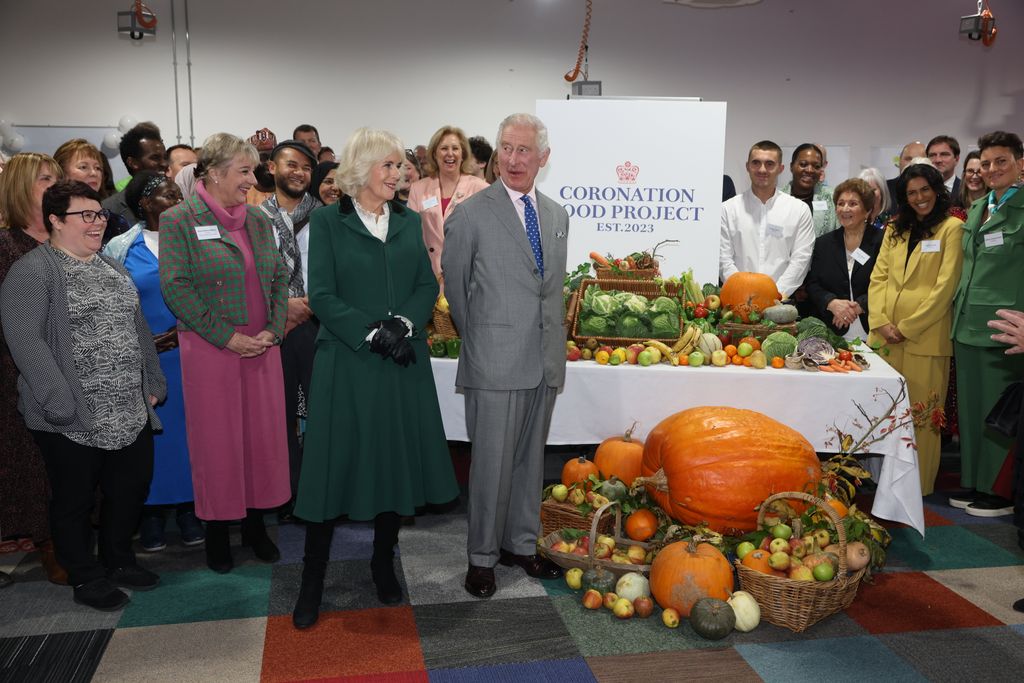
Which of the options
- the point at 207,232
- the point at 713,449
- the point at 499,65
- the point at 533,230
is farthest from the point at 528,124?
the point at 499,65

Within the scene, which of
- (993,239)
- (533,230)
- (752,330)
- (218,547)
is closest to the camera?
(533,230)

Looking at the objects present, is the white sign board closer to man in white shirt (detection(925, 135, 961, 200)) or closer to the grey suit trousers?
the grey suit trousers

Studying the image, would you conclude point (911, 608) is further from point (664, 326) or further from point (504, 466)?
point (504, 466)

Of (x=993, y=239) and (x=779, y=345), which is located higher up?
(x=993, y=239)

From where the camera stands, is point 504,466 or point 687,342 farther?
point 687,342

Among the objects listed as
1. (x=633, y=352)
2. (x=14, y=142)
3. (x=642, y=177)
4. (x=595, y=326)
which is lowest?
(x=633, y=352)

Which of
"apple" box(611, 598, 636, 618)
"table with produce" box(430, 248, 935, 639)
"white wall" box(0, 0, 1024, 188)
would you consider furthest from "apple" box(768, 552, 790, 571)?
"white wall" box(0, 0, 1024, 188)

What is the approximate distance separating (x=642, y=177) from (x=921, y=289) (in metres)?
1.51

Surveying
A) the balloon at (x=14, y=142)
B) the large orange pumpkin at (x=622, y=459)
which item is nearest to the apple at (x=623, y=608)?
the large orange pumpkin at (x=622, y=459)

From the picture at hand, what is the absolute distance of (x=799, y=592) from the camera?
9.40 feet

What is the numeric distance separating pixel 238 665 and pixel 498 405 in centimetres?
118

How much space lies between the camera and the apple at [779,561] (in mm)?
2951

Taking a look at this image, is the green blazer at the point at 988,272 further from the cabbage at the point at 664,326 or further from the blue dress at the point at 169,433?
the blue dress at the point at 169,433

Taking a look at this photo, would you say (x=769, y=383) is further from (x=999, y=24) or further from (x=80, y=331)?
A: (x=999, y=24)
